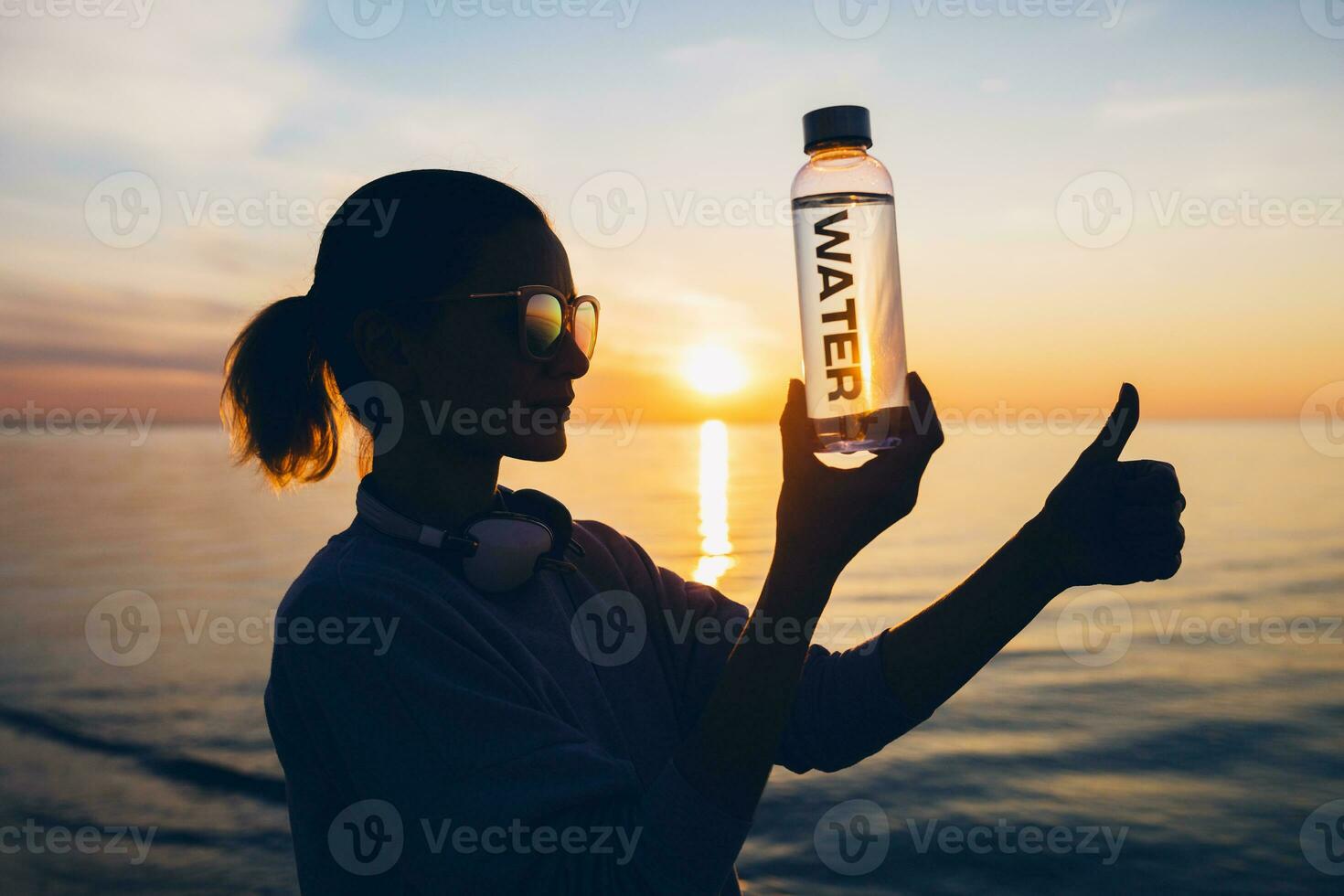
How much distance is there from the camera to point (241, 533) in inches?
1137

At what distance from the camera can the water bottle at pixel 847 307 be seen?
6.84 ft

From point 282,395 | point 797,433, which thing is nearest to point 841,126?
point 797,433

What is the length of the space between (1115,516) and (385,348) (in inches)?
71.3

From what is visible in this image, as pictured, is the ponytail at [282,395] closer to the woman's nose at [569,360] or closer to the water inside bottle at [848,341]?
the woman's nose at [569,360]

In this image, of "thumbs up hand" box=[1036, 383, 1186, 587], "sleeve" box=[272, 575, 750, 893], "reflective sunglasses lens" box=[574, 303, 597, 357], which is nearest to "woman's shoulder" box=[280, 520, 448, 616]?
"sleeve" box=[272, 575, 750, 893]

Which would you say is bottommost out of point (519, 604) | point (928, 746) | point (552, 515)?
point (928, 746)

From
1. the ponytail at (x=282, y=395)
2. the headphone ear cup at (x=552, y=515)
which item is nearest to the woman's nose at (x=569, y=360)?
the headphone ear cup at (x=552, y=515)

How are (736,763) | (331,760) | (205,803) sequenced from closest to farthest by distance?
(736,763) → (331,760) → (205,803)

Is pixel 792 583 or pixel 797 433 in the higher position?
pixel 797 433

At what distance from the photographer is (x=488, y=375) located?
234 cm

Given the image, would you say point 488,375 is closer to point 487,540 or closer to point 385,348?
point 385,348

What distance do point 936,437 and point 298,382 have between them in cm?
181

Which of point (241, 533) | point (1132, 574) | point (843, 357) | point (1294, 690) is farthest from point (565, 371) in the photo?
point (241, 533)

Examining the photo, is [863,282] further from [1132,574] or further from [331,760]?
[331,760]
